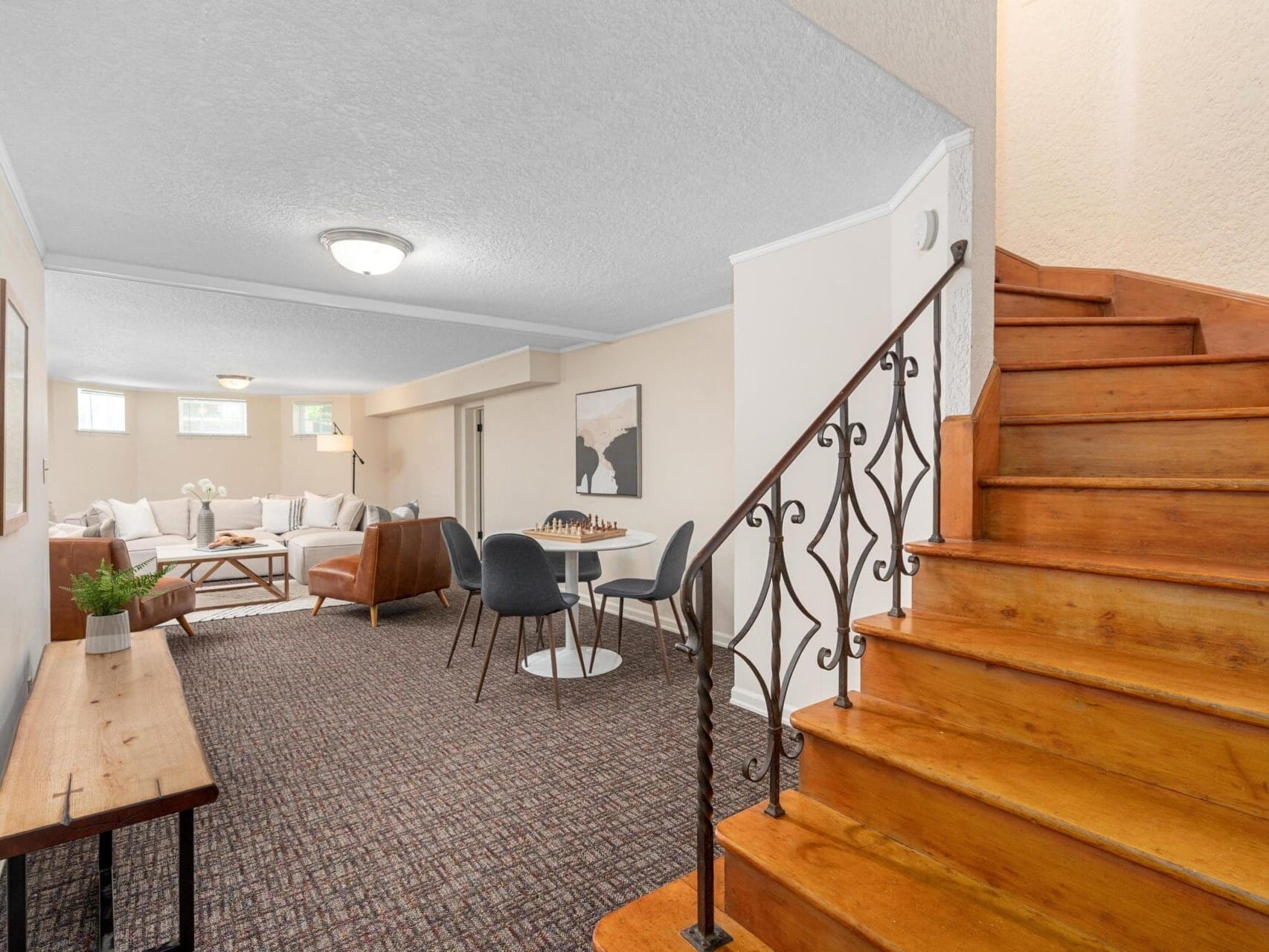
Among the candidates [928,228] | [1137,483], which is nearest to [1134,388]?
[1137,483]

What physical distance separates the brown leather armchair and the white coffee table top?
816 millimetres

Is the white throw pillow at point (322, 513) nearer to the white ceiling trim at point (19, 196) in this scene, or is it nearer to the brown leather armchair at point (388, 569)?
the brown leather armchair at point (388, 569)

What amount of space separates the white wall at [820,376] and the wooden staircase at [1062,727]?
0.58 m

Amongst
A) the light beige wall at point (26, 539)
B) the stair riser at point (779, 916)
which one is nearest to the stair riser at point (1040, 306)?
the stair riser at point (779, 916)

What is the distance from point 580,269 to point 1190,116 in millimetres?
2766

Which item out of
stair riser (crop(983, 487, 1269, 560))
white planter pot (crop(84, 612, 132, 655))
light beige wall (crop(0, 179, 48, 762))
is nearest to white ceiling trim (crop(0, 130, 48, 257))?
light beige wall (crop(0, 179, 48, 762))

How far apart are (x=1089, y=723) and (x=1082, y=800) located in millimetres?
188

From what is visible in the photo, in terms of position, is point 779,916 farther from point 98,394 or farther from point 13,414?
point 98,394

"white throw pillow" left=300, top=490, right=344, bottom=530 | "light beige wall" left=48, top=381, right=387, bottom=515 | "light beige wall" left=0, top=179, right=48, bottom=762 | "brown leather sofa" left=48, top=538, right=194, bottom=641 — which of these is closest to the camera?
"light beige wall" left=0, top=179, right=48, bottom=762

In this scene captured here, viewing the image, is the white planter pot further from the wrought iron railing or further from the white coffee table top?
the white coffee table top

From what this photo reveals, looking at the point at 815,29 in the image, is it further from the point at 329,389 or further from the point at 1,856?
the point at 329,389

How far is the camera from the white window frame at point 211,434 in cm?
903

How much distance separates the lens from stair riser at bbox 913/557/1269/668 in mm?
1306

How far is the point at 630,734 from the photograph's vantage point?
3016 millimetres
